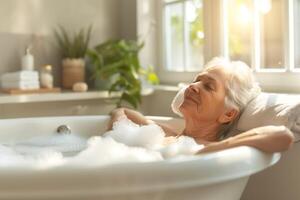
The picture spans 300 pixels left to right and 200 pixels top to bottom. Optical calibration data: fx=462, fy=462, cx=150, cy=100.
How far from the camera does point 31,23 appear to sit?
2742 millimetres

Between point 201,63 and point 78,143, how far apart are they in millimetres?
936

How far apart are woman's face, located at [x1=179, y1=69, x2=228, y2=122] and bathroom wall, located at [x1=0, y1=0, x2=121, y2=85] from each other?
1280mm

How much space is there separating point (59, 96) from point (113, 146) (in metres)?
1.33

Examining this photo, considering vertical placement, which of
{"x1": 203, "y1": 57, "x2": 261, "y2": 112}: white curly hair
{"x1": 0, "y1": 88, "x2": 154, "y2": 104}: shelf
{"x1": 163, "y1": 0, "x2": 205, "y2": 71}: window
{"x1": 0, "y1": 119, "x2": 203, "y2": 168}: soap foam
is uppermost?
{"x1": 163, "y1": 0, "x2": 205, "y2": 71}: window

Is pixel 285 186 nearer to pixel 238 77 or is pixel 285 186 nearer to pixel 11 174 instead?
pixel 238 77

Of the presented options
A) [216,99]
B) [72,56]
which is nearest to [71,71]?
[72,56]

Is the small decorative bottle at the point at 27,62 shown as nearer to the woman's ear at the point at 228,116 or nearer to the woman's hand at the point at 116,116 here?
the woman's hand at the point at 116,116

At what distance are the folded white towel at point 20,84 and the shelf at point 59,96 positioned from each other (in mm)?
86

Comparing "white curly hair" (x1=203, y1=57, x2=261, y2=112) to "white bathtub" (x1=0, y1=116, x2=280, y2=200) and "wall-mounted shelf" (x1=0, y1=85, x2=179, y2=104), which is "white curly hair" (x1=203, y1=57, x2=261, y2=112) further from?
"wall-mounted shelf" (x1=0, y1=85, x2=179, y2=104)

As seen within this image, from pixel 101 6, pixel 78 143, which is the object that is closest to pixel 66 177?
pixel 78 143

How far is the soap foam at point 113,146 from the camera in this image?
125 centimetres

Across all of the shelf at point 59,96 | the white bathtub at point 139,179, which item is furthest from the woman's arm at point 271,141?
the shelf at point 59,96

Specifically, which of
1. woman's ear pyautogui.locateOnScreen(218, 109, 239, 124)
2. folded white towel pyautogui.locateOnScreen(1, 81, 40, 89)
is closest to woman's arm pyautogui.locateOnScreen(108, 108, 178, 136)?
woman's ear pyautogui.locateOnScreen(218, 109, 239, 124)

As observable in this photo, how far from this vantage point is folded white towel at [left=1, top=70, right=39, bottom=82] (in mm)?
2516
